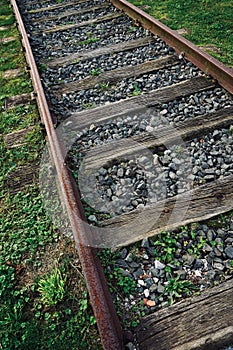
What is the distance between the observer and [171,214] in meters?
2.64

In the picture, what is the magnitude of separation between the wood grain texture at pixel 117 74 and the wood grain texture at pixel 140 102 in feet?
1.73

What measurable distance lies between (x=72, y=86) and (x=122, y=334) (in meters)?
3.04

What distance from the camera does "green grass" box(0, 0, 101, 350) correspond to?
2174 mm

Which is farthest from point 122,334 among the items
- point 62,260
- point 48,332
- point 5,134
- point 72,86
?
point 72,86

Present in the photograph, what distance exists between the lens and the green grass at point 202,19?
490 cm

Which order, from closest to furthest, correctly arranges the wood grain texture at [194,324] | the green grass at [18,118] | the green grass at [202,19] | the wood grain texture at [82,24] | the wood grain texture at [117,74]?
the wood grain texture at [194,324] < the green grass at [18,118] < the wood grain texture at [117,74] < the green grass at [202,19] < the wood grain texture at [82,24]

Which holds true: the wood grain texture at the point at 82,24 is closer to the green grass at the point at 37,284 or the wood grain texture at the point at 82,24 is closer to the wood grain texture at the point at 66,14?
the wood grain texture at the point at 66,14

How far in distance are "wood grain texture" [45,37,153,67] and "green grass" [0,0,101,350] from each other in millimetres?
2111

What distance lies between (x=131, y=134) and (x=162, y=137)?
1.02ft

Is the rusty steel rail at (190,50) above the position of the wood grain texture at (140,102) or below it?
above

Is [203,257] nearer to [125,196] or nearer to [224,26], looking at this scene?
[125,196]

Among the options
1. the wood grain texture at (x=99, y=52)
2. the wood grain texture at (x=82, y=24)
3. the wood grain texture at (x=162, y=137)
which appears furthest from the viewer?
the wood grain texture at (x=82, y=24)

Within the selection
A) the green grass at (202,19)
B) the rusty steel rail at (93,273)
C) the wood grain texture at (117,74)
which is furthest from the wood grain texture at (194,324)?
the green grass at (202,19)

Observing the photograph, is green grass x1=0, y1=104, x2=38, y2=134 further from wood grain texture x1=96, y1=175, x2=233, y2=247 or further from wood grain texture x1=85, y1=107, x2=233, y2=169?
wood grain texture x1=96, y1=175, x2=233, y2=247
